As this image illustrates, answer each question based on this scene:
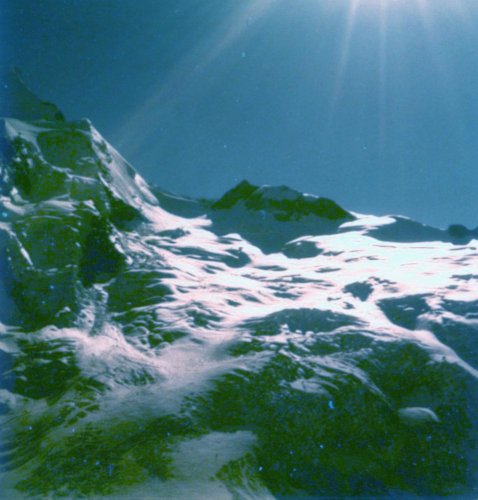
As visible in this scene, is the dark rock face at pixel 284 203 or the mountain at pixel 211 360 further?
the dark rock face at pixel 284 203

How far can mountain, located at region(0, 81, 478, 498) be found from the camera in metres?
23.5

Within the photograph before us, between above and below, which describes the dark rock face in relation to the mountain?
above

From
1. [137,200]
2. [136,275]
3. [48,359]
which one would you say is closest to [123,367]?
[48,359]

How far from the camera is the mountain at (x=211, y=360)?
23531 millimetres

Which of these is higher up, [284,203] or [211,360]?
[284,203]

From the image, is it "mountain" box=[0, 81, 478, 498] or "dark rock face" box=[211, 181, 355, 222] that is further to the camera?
"dark rock face" box=[211, 181, 355, 222]

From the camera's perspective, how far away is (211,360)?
35594 millimetres

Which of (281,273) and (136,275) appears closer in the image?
(136,275)

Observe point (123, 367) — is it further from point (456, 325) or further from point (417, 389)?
point (456, 325)

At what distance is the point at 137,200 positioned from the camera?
86625 millimetres

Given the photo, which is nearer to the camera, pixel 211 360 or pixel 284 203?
pixel 211 360

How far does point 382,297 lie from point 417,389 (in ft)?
58.3

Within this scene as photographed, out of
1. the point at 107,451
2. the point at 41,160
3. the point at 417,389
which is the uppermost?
the point at 41,160

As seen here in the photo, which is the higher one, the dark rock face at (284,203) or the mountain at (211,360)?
the dark rock face at (284,203)
